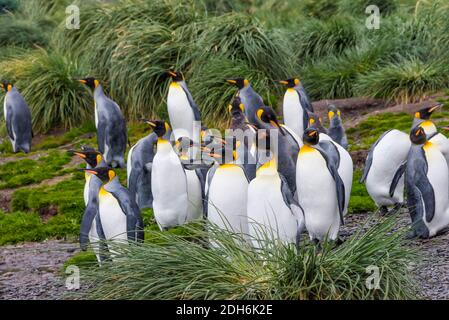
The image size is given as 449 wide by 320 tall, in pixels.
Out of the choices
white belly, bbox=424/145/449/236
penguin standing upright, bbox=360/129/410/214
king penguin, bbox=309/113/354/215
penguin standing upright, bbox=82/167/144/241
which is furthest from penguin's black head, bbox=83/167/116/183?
penguin standing upright, bbox=360/129/410/214

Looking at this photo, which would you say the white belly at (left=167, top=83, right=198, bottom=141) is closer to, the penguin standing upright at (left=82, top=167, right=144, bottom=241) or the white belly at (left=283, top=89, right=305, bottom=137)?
the white belly at (left=283, top=89, right=305, bottom=137)

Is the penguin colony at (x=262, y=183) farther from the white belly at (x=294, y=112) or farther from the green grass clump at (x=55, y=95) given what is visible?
the green grass clump at (x=55, y=95)

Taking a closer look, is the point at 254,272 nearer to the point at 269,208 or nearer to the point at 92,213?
the point at 269,208

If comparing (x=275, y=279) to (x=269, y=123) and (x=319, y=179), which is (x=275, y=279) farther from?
(x=269, y=123)

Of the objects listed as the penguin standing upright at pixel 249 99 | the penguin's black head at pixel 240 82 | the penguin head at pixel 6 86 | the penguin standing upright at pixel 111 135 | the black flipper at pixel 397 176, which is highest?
the penguin head at pixel 6 86

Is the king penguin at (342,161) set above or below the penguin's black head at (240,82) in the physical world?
below

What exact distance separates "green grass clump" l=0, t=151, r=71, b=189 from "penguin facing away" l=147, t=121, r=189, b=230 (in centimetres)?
354

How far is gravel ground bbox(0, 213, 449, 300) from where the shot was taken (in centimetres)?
665

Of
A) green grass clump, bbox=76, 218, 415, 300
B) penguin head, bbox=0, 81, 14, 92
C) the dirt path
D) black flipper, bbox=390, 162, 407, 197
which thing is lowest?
the dirt path

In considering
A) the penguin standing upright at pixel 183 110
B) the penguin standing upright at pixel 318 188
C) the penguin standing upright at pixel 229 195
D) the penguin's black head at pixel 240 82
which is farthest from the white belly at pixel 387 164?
the penguin standing upright at pixel 183 110

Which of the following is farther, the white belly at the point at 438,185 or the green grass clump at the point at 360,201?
the green grass clump at the point at 360,201

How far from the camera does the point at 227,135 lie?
842 cm

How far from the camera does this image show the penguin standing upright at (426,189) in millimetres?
8008

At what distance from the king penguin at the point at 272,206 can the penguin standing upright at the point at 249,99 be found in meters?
3.95
